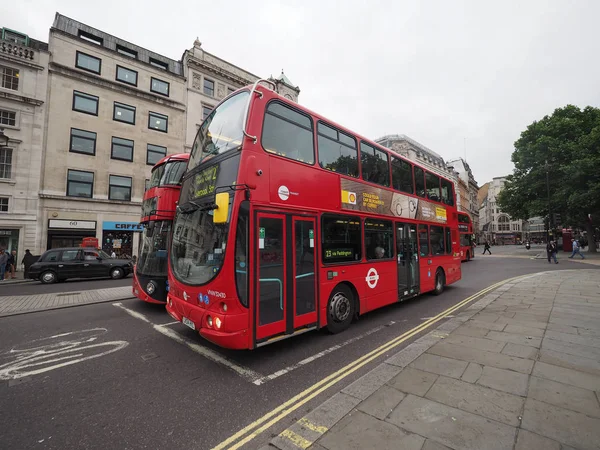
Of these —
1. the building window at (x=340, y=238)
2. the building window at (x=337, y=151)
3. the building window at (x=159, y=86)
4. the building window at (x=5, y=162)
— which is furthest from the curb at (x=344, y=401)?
the building window at (x=159, y=86)

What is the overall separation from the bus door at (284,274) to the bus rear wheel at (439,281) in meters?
6.27

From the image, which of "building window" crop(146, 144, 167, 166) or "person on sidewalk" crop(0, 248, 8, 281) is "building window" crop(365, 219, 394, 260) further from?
"building window" crop(146, 144, 167, 166)

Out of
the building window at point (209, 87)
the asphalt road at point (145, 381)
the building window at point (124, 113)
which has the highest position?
the building window at point (209, 87)

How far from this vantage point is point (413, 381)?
3.46 metres

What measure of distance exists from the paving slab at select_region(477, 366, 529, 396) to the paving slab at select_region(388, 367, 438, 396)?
24.3 inches

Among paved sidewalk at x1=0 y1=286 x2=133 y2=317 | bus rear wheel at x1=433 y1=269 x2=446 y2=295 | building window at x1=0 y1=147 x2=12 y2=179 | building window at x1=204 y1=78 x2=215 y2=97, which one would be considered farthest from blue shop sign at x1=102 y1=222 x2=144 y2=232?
bus rear wheel at x1=433 y1=269 x2=446 y2=295

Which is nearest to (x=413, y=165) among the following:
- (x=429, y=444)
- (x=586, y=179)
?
(x=429, y=444)

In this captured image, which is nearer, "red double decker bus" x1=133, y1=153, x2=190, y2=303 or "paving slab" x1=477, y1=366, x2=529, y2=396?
"paving slab" x1=477, y1=366, x2=529, y2=396

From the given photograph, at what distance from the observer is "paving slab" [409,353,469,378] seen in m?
3.68

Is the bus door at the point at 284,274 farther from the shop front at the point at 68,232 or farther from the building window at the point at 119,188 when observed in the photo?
the building window at the point at 119,188

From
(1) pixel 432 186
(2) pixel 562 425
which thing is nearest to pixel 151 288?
(2) pixel 562 425

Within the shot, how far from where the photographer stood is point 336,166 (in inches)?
231

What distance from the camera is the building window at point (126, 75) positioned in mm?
22812

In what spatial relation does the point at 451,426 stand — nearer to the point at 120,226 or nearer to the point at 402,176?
the point at 402,176
